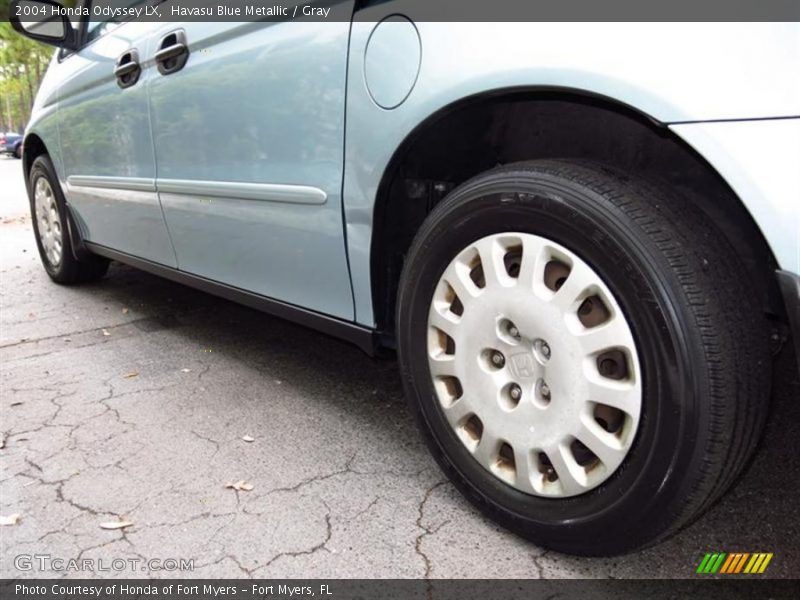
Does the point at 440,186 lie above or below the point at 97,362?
above

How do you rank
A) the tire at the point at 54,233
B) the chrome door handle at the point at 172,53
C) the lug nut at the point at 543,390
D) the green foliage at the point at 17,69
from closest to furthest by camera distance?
the lug nut at the point at 543,390 < the chrome door handle at the point at 172,53 < the tire at the point at 54,233 < the green foliage at the point at 17,69

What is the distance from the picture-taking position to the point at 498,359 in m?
1.63

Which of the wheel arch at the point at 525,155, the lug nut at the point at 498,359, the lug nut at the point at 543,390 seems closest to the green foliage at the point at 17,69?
the wheel arch at the point at 525,155

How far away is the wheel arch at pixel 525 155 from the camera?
57.1 inches

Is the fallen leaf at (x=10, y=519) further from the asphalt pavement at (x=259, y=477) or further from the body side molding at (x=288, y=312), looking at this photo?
the body side molding at (x=288, y=312)

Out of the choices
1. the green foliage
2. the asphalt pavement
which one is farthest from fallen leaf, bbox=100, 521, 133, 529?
the green foliage

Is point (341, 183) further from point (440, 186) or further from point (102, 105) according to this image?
point (102, 105)

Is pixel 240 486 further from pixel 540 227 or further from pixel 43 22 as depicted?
pixel 43 22

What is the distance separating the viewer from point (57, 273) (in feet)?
14.6

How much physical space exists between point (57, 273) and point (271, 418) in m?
2.82

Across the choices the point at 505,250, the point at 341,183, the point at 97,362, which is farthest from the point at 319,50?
the point at 97,362

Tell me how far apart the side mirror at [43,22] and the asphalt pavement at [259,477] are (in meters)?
1.64

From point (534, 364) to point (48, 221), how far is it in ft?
12.8

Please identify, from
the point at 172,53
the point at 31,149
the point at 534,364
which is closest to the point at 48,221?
the point at 31,149
